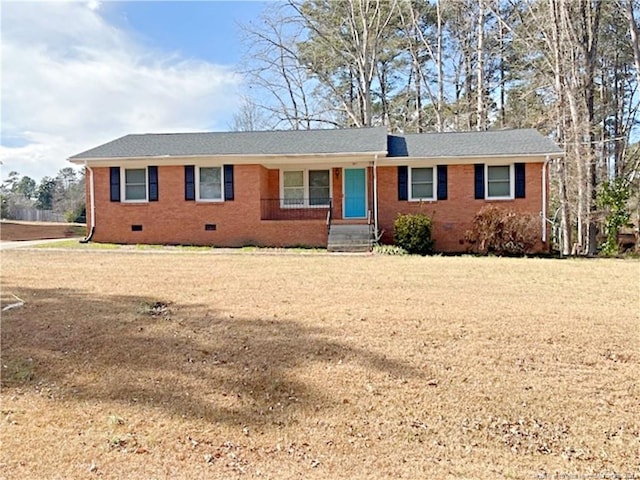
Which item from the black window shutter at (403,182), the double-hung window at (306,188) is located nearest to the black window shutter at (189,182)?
the double-hung window at (306,188)

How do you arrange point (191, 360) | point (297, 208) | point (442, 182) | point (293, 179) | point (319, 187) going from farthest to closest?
point (293, 179)
point (319, 187)
point (297, 208)
point (442, 182)
point (191, 360)

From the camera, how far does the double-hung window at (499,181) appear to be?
16852 mm

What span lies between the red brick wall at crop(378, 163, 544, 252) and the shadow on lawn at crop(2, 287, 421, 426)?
12179 millimetres

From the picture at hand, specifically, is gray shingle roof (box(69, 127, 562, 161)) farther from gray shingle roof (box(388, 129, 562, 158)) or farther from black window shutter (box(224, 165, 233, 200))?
black window shutter (box(224, 165, 233, 200))

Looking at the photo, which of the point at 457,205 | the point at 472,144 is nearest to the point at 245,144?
the point at 457,205

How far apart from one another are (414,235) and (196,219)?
8.17 m

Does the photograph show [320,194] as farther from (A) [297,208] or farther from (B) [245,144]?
(B) [245,144]

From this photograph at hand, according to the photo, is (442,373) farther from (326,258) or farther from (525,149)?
(525,149)

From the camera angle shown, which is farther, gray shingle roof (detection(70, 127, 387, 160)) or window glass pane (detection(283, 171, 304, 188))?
window glass pane (detection(283, 171, 304, 188))

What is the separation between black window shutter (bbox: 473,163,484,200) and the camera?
16.9 meters

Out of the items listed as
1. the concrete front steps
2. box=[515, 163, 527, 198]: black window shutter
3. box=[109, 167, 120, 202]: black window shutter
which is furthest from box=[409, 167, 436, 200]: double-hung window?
box=[109, 167, 120, 202]: black window shutter

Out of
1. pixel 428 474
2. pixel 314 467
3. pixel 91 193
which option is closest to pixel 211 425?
pixel 314 467

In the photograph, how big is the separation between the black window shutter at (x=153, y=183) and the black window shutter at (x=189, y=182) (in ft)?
3.76

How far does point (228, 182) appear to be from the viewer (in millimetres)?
17797
